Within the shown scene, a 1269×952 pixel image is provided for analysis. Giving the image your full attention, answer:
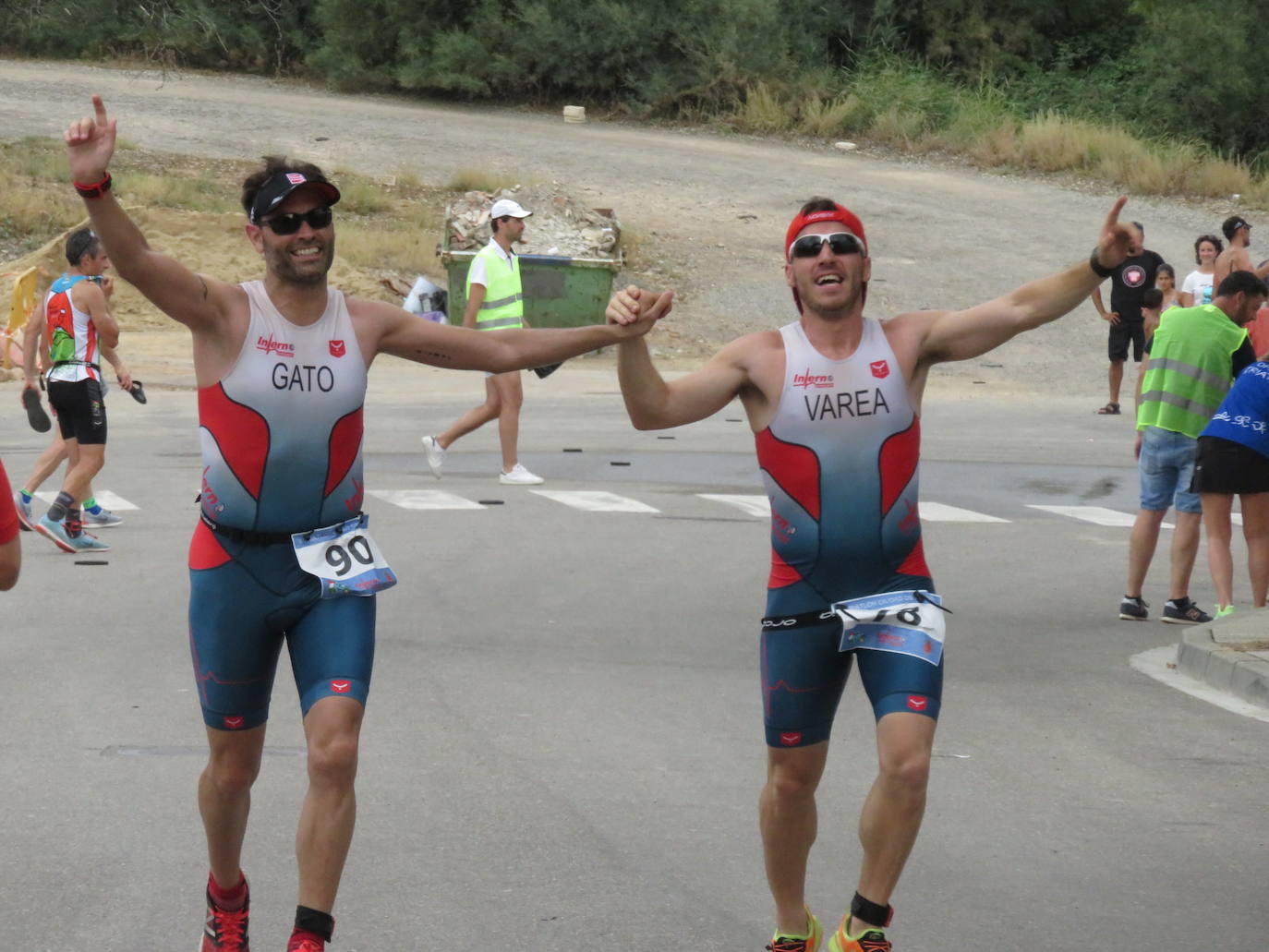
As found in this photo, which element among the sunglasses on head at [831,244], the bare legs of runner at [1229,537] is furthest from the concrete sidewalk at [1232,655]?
the sunglasses on head at [831,244]

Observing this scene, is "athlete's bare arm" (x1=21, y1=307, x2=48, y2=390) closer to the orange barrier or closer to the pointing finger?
the orange barrier

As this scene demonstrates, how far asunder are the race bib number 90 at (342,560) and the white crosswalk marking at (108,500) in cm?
905

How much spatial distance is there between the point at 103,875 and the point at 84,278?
7052mm

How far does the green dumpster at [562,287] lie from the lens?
25.0 meters

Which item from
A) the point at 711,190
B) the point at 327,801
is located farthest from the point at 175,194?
the point at 327,801

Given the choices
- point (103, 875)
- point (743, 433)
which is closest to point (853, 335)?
point (103, 875)

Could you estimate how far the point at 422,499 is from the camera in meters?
14.6

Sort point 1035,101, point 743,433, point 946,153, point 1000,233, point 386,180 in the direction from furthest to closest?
point 1035,101 < point 946,153 < point 386,180 < point 1000,233 < point 743,433

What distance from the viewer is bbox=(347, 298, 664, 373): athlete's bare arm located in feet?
18.5

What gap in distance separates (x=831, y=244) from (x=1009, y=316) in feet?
1.82

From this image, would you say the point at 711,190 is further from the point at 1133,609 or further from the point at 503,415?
the point at 1133,609

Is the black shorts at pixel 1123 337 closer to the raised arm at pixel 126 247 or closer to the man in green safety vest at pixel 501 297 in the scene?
the man in green safety vest at pixel 501 297

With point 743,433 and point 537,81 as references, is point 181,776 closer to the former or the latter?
point 743,433

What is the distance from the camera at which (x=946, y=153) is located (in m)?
40.8
